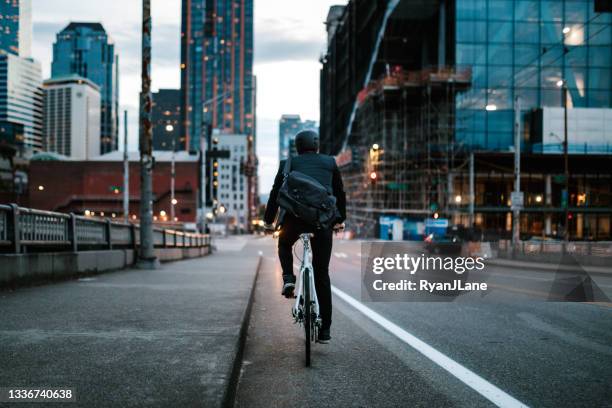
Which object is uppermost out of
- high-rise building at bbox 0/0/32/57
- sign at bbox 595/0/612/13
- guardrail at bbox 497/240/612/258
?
high-rise building at bbox 0/0/32/57

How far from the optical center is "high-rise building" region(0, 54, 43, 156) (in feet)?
233

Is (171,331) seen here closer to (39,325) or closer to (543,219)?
(39,325)

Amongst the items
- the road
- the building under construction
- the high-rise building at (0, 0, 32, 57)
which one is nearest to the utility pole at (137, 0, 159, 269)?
the high-rise building at (0, 0, 32, 57)

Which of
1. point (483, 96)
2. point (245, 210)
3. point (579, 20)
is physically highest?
point (579, 20)

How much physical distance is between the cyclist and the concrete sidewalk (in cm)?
83

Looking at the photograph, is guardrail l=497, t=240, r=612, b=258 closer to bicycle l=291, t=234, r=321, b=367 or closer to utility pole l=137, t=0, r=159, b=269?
utility pole l=137, t=0, r=159, b=269

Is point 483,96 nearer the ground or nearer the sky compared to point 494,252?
nearer the sky

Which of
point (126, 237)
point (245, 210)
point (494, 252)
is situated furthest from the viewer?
point (245, 210)

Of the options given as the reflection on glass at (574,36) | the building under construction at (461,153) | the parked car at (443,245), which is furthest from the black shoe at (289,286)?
the reflection on glass at (574,36)

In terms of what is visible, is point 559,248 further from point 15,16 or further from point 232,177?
point 232,177

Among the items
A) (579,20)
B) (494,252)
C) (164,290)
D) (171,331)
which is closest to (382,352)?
(171,331)

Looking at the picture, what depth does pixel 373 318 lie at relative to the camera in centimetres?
788

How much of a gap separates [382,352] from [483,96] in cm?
4659

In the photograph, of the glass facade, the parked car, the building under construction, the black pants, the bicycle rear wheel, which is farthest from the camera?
the glass facade
